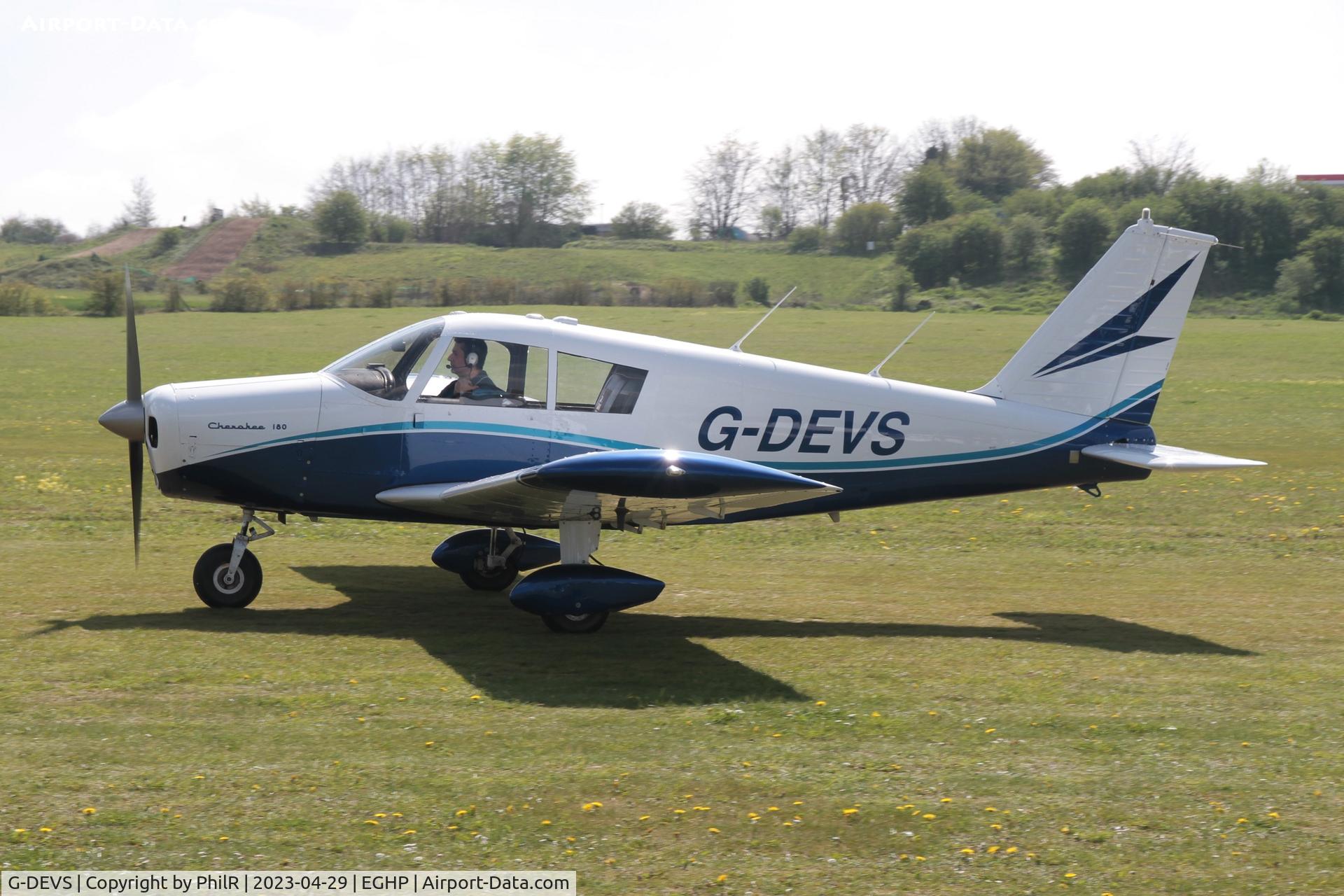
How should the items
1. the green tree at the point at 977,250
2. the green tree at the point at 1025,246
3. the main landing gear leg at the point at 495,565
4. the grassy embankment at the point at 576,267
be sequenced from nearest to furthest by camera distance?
1. the main landing gear leg at the point at 495,565
2. the grassy embankment at the point at 576,267
3. the green tree at the point at 1025,246
4. the green tree at the point at 977,250

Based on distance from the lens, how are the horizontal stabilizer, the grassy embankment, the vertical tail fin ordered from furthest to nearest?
the grassy embankment < the vertical tail fin < the horizontal stabilizer

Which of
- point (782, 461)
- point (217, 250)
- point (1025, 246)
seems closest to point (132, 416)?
point (782, 461)

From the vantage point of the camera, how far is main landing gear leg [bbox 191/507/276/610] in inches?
375

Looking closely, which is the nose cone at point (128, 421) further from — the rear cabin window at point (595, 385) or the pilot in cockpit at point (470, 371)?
the rear cabin window at point (595, 385)

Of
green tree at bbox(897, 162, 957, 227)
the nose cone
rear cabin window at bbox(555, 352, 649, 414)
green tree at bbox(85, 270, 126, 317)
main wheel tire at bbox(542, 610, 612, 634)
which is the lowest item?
main wheel tire at bbox(542, 610, 612, 634)

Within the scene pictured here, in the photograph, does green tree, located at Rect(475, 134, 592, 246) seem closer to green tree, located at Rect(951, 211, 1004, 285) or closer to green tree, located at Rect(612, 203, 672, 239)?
green tree, located at Rect(612, 203, 672, 239)

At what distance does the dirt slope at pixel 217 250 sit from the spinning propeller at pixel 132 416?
86.7 meters

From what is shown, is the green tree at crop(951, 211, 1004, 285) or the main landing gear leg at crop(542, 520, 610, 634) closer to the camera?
the main landing gear leg at crop(542, 520, 610, 634)

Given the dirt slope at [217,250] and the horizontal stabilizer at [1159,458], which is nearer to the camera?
the horizontal stabilizer at [1159,458]

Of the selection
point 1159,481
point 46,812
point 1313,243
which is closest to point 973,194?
point 1313,243

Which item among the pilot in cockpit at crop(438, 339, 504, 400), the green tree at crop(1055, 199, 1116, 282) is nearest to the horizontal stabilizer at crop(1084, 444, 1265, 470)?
the pilot in cockpit at crop(438, 339, 504, 400)

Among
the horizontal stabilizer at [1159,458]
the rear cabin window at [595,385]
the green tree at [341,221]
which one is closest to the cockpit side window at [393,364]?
the rear cabin window at [595,385]

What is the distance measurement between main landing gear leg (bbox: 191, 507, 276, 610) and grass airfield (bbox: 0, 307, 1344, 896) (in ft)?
0.86

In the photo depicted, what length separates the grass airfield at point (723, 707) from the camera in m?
5.21
